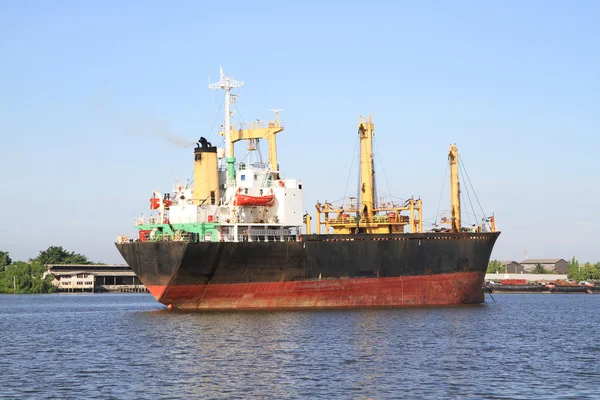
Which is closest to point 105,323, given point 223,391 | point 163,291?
point 163,291

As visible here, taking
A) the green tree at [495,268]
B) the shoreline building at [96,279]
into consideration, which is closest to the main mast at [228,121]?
the shoreline building at [96,279]

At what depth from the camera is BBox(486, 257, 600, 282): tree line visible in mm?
153250

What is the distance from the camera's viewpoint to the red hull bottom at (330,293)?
4950cm

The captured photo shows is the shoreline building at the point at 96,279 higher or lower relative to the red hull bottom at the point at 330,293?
higher

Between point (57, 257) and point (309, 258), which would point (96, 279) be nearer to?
point (57, 257)

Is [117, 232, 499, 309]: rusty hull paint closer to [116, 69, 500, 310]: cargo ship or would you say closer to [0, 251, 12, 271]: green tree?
[116, 69, 500, 310]: cargo ship

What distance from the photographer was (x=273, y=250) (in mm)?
49938

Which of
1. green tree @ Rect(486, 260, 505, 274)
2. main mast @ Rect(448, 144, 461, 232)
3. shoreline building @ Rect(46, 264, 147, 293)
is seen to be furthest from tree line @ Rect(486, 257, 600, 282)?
main mast @ Rect(448, 144, 461, 232)

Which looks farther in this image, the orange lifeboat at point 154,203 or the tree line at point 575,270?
the tree line at point 575,270

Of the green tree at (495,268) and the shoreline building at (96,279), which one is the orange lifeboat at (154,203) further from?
the green tree at (495,268)

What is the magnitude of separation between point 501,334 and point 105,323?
67.9 ft

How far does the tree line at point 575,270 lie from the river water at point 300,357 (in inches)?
4326

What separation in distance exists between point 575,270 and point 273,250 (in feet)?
406

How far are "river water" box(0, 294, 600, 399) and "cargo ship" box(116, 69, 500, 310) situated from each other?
2418mm
